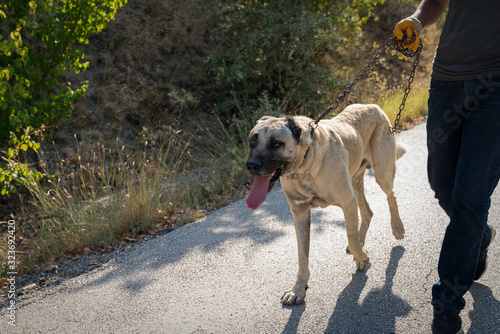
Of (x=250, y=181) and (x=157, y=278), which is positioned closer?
(x=157, y=278)

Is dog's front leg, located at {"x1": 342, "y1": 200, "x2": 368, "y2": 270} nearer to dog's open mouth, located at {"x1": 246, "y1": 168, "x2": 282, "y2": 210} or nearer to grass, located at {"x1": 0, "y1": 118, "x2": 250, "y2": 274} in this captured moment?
dog's open mouth, located at {"x1": 246, "y1": 168, "x2": 282, "y2": 210}

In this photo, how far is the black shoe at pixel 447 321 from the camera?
8.93ft

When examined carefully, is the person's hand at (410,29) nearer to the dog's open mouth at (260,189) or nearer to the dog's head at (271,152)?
the dog's head at (271,152)

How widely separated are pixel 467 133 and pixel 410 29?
1.07 meters

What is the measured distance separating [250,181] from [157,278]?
326 cm

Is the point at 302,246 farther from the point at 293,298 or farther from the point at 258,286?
the point at 258,286

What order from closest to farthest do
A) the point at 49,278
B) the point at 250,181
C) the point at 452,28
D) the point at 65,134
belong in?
the point at 452,28, the point at 49,278, the point at 250,181, the point at 65,134

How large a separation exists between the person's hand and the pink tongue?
1.62 m

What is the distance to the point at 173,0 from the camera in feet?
41.1

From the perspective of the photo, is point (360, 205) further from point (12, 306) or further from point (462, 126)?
point (12, 306)

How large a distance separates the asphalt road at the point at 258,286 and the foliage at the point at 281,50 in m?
4.90

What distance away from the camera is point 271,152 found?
124 inches

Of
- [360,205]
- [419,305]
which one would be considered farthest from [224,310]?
[360,205]

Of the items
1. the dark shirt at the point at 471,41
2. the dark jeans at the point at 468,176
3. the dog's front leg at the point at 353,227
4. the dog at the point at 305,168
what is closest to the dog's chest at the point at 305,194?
the dog at the point at 305,168
